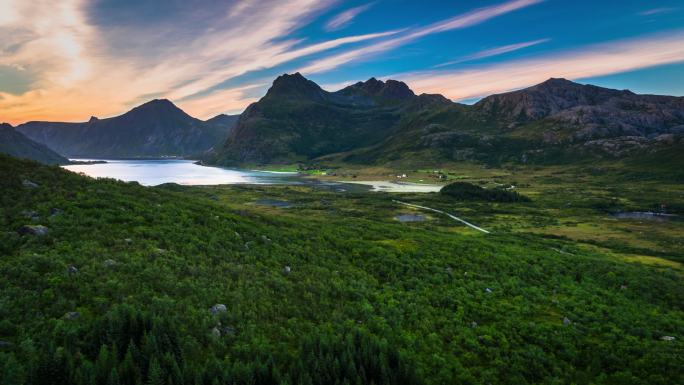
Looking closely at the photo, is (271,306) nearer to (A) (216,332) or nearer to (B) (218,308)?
(B) (218,308)

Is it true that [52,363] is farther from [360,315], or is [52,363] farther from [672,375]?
[672,375]

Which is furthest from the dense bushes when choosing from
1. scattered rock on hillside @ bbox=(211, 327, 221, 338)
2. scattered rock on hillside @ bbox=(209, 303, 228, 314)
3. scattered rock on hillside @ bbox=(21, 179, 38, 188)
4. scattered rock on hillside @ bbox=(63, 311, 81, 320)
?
scattered rock on hillside @ bbox=(63, 311, 81, 320)

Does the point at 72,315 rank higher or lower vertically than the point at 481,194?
higher

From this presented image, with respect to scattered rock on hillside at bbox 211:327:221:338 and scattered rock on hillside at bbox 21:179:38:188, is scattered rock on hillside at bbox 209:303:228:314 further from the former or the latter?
scattered rock on hillside at bbox 21:179:38:188

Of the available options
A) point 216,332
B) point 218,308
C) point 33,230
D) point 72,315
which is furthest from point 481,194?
point 72,315

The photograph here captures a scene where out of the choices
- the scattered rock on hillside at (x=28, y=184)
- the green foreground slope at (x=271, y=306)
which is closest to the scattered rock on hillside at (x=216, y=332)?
the green foreground slope at (x=271, y=306)

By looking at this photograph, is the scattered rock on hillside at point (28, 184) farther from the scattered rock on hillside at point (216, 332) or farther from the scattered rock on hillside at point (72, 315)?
the scattered rock on hillside at point (216, 332)
